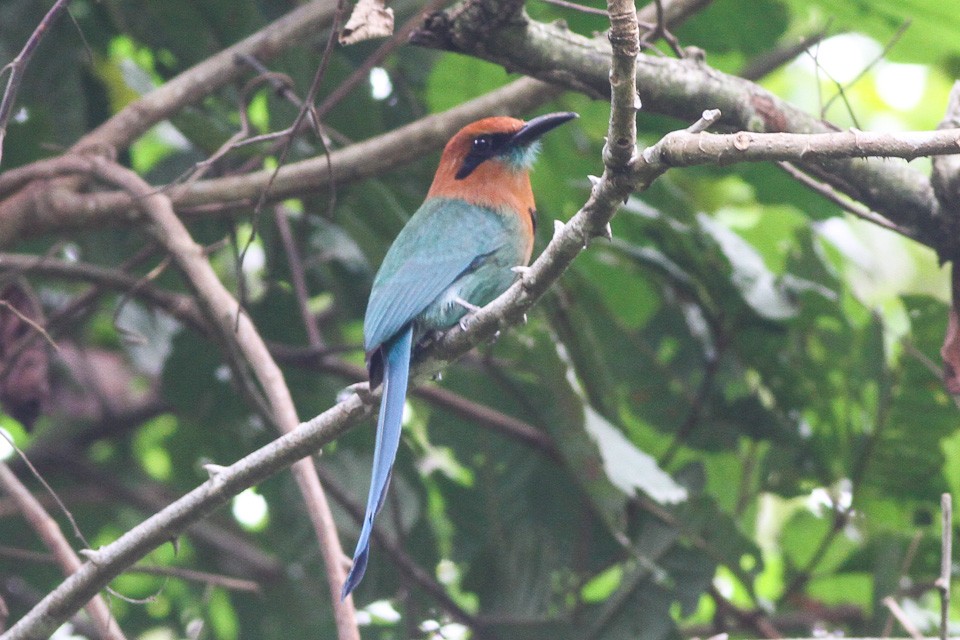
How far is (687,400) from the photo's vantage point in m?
4.45

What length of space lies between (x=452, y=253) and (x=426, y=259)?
8 cm

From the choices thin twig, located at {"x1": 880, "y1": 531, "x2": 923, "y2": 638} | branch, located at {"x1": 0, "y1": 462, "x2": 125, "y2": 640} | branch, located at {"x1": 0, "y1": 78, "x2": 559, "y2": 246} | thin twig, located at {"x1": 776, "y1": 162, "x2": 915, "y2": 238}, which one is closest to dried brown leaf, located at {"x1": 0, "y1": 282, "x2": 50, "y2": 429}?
branch, located at {"x1": 0, "y1": 78, "x2": 559, "y2": 246}

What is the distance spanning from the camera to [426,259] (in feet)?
10.8

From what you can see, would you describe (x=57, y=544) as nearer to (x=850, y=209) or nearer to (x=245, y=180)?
(x=245, y=180)

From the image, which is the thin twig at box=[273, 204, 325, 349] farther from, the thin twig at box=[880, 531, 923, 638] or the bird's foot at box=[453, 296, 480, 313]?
the thin twig at box=[880, 531, 923, 638]

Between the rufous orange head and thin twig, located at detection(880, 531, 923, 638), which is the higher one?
the rufous orange head

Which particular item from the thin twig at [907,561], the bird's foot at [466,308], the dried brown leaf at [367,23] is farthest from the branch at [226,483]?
the thin twig at [907,561]

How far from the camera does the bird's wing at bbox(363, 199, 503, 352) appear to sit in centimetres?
298

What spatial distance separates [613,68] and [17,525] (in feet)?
12.4

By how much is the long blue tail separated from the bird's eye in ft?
2.94

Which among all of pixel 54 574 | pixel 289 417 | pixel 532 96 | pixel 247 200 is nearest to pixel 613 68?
pixel 289 417

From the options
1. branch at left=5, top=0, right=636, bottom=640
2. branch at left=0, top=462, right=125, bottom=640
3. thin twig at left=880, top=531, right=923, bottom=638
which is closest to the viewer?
branch at left=5, top=0, right=636, bottom=640

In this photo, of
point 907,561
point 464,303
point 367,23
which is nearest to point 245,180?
point 464,303

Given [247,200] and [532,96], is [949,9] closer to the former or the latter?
[532,96]
